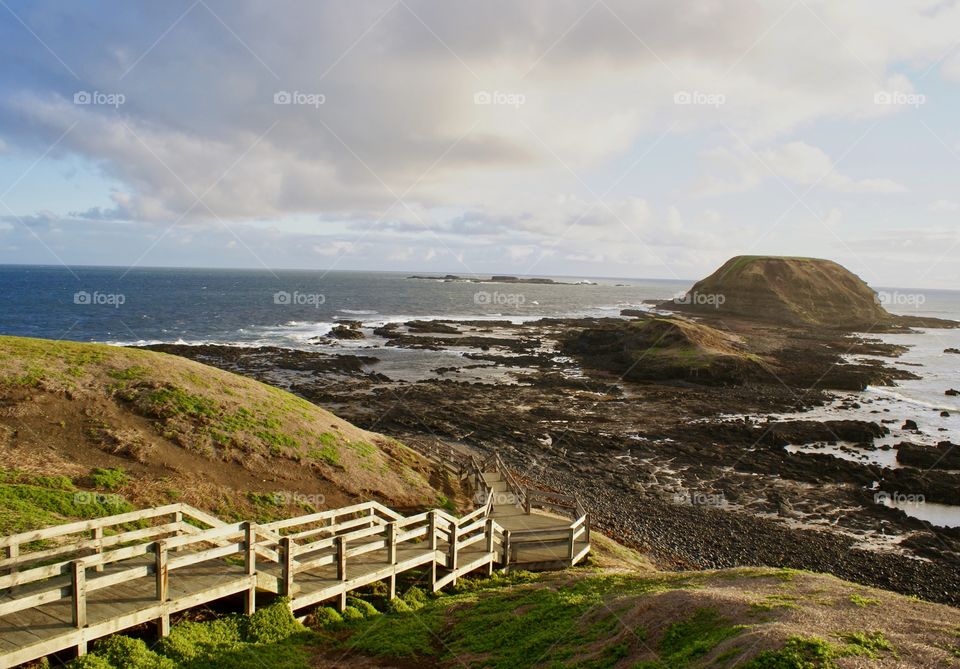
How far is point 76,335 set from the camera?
73.5 m

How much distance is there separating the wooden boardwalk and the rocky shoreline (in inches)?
454

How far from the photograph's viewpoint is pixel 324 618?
1062 cm

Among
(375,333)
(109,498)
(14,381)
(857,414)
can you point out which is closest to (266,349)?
(375,333)

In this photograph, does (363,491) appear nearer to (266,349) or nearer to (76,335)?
(266,349)

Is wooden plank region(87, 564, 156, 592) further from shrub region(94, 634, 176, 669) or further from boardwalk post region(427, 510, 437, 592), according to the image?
boardwalk post region(427, 510, 437, 592)

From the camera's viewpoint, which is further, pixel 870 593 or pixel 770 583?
pixel 770 583

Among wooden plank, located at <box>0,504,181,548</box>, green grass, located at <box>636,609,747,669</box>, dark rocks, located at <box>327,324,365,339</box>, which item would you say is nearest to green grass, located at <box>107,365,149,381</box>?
wooden plank, located at <box>0,504,181,548</box>

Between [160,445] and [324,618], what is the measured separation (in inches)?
373

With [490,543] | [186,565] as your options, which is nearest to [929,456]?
[490,543]

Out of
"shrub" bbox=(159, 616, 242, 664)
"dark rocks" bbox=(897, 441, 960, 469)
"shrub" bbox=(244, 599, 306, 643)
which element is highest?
"shrub" bbox=(159, 616, 242, 664)

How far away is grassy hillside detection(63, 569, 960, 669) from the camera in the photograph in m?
7.35

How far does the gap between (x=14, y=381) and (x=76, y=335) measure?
68.1 meters

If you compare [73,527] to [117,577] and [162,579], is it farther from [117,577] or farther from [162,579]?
[162,579]

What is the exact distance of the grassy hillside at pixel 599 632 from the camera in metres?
7.35
